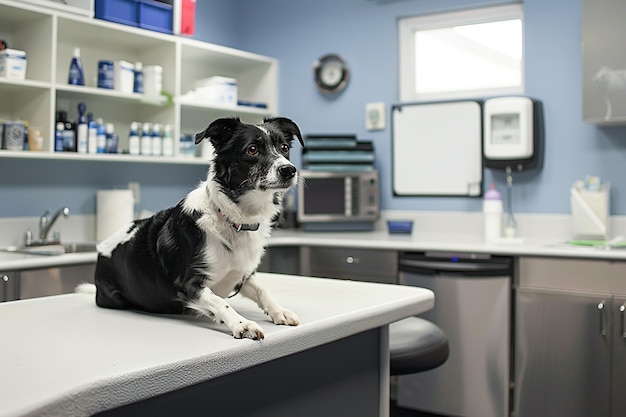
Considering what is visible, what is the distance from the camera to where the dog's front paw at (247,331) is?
3.89 feet

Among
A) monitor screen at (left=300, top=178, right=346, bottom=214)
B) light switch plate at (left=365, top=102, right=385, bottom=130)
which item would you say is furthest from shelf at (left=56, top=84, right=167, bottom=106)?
light switch plate at (left=365, top=102, right=385, bottom=130)

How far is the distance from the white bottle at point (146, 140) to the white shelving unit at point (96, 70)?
8 centimetres

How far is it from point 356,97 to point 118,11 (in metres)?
1.52

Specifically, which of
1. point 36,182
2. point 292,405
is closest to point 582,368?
point 292,405

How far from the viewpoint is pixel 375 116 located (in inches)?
164

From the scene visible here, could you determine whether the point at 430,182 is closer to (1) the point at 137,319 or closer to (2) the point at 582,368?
(2) the point at 582,368

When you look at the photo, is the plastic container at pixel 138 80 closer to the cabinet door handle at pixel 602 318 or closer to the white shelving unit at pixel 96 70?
the white shelving unit at pixel 96 70

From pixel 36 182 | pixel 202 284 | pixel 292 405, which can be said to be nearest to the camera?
pixel 202 284

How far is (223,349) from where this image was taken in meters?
1.12

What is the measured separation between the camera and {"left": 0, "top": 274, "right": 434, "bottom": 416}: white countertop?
92 centimetres

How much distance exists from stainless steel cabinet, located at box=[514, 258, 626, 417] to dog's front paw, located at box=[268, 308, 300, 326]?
1987mm

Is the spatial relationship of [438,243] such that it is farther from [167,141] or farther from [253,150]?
[253,150]

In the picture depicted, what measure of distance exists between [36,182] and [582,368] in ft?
8.90

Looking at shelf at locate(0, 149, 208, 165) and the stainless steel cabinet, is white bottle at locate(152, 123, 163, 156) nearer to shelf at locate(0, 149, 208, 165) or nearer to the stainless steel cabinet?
shelf at locate(0, 149, 208, 165)
